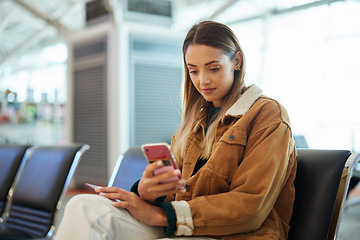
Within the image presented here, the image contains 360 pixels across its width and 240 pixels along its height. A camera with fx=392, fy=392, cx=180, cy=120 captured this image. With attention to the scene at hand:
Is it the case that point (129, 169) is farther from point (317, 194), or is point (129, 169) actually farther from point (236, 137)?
point (317, 194)

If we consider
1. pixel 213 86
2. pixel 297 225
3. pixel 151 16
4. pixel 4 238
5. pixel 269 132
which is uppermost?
pixel 151 16

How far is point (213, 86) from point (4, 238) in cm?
129

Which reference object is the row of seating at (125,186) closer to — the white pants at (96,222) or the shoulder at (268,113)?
the shoulder at (268,113)

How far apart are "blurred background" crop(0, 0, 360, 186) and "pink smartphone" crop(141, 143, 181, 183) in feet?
12.1

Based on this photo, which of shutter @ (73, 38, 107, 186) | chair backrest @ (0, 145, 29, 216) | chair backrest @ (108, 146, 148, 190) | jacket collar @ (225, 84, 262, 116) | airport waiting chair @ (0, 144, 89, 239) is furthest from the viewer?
shutter @ (73, 38, 107, 186)

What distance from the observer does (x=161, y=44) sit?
17.8 feet

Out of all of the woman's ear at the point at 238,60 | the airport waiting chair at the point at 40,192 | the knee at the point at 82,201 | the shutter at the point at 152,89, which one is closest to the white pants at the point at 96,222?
the knee at the point at 82,201

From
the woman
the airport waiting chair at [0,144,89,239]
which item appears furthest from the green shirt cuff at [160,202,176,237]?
the airport waiting chair at [0,144,89,239]

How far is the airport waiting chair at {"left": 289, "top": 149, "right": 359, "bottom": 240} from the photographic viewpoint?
1223 millimetres

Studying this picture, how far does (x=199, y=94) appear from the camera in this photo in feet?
5.50

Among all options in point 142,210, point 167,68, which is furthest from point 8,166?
point 167,68

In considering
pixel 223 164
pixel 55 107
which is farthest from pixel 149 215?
pixel 55 107

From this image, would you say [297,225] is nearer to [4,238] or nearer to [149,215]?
[149,215]

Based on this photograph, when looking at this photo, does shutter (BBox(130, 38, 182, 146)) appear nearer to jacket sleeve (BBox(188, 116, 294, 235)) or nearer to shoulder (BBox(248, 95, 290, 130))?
shoulder (BBox(248, 95, 290, 130))
